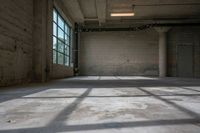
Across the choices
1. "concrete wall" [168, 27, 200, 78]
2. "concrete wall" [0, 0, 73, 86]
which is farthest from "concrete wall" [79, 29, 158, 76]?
"concrete wall" [0, 0, 73, 86]

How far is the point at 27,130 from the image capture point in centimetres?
225

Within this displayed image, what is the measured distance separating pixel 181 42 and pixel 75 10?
9.30 metres

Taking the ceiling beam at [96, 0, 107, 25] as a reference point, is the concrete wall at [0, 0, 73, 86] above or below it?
below

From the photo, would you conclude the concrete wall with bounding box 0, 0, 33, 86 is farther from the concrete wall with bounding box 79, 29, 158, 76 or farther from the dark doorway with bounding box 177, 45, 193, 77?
the dark doorway with bounding box 177, 45, 193, 77

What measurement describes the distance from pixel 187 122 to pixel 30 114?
1.87m

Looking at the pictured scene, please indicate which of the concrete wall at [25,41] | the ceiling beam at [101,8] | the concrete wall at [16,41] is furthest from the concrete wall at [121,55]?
the concrete wall at [16,41]

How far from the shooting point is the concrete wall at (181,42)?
19.4 meters

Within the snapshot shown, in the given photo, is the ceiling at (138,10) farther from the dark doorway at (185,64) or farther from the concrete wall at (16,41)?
the concrete wall at (16,41)

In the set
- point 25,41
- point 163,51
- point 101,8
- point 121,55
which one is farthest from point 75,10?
point 163,51

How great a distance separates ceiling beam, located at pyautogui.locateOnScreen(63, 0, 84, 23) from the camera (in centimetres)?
1412

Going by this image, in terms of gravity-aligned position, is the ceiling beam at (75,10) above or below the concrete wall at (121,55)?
above

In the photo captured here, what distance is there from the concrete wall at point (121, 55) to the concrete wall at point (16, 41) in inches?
431

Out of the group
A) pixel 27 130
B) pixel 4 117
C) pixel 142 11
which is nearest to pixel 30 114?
pixel 4 117

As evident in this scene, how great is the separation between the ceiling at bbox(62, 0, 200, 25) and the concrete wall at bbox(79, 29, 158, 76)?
1609 mm
